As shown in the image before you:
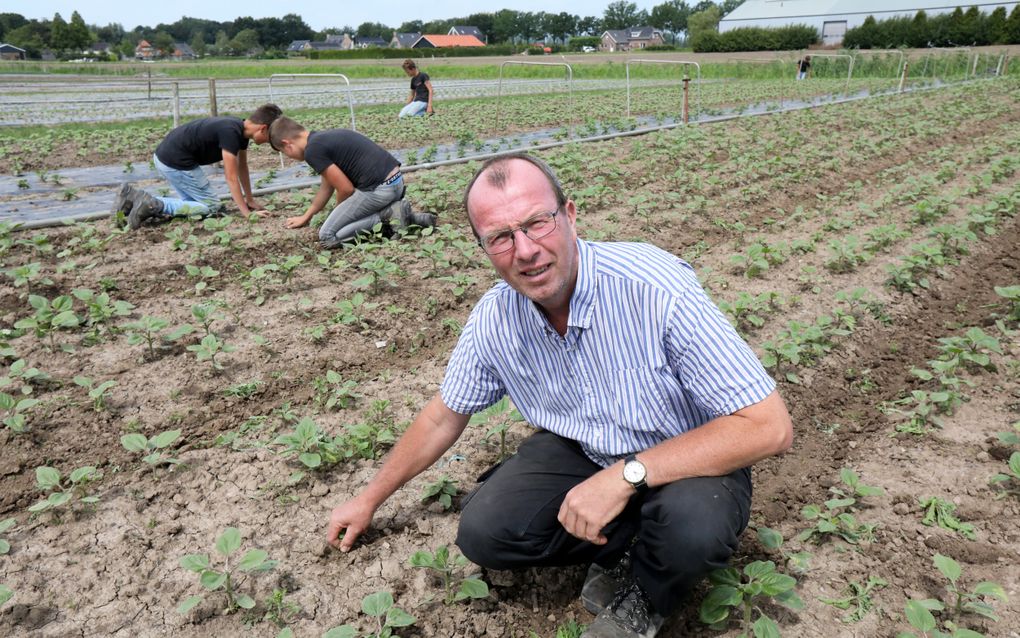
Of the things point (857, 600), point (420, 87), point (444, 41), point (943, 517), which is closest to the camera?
point (857, 600)

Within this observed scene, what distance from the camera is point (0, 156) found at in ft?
34.6

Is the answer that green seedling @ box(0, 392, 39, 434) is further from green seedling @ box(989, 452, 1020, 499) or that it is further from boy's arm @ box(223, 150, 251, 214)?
green seedling @ box(989, 452, 1020, 499)

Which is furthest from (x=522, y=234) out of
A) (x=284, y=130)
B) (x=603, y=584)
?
(x=284, y=130)

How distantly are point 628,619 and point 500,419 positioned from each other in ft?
4.62

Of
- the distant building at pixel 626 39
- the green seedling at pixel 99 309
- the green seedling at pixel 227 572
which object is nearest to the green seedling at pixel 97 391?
the green seedling at pixel 99 309

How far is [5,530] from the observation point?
2877 mm

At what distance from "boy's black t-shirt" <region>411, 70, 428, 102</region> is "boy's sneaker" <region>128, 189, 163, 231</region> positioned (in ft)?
31.2

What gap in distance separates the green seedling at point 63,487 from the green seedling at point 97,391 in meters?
0.51

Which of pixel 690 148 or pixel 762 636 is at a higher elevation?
pixel 690 148

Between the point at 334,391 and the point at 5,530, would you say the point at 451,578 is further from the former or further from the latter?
the point at 5,530

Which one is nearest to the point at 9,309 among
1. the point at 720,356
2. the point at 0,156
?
the point at 720,356

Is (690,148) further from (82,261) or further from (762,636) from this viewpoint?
(762,636)

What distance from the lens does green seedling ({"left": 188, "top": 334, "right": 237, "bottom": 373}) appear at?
3.95 meters

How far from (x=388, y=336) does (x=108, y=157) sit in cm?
851
